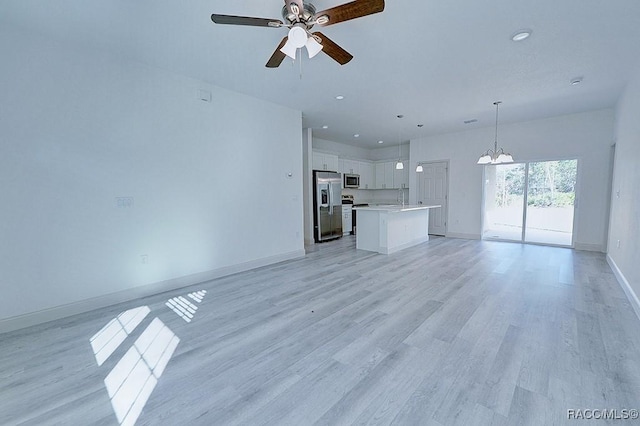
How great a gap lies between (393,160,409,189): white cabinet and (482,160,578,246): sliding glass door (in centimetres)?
231

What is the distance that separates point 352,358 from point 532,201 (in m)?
6.60

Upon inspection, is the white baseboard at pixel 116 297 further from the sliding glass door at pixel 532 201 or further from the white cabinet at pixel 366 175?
the sliding glass door at pixel 532 201

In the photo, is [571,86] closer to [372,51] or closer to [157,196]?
[372,51]

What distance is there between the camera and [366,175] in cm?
909

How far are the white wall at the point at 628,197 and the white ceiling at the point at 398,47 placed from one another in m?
0.45

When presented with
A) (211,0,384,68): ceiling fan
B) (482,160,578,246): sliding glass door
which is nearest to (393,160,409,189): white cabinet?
(482,160,578,246): sliding glass door

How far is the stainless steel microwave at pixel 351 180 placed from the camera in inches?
322

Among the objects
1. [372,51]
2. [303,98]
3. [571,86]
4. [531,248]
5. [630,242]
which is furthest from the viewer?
[531,248]

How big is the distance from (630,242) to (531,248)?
9.07 ft

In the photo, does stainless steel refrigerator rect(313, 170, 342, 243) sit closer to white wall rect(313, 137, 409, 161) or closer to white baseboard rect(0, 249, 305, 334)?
white wall rect(313, 137, 409, 161)

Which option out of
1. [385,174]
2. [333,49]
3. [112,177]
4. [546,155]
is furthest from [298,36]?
[385,174]

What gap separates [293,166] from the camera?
514cm

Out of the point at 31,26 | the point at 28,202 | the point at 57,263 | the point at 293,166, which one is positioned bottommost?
the point at 57,263

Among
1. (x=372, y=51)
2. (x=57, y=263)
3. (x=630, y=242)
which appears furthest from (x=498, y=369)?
(x=57, y=263)
